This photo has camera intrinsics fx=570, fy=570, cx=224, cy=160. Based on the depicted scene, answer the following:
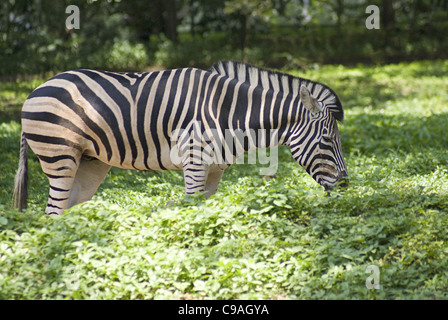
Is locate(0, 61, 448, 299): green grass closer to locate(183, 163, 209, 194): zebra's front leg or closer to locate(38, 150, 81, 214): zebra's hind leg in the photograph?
locate(183, 163, 209, 194): zebra's front leg

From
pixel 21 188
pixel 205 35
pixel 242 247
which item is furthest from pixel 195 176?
pixel 205 35

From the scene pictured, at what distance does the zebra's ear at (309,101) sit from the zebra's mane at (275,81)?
0.24m

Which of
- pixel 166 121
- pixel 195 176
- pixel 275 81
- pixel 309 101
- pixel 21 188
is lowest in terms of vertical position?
pixel 21 188

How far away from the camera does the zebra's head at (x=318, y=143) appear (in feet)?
20.4

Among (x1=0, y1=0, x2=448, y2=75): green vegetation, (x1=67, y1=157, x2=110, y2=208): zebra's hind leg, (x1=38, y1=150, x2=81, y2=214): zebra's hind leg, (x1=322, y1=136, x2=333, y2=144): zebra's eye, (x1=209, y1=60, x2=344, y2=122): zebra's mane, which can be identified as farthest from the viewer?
(x1=0, y1=0, x2=448, y2=75): green vegetation

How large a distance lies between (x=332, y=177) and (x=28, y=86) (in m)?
11.3

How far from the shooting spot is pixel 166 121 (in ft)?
20.8

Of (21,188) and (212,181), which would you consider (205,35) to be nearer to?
(212,181)

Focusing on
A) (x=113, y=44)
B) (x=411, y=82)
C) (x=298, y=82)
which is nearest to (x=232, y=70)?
(x=298, y=82)

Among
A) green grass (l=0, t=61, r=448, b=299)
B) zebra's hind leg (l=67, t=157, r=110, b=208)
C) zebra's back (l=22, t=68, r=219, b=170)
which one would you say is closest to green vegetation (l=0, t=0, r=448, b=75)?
zebra's hind leg (l=67, t=157, r=110, b=208)

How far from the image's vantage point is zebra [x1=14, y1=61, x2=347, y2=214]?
20.0ft

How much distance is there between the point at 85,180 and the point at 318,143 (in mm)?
2722

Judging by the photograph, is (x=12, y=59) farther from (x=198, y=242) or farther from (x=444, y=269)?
(x=444, y=269)

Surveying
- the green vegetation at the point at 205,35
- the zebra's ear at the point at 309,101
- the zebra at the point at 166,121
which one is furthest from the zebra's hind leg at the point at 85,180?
the green vegetation at the point at 205,35
